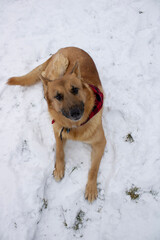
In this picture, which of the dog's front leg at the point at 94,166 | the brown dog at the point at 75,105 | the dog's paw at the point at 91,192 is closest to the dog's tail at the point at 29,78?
the brown dog at the point at 75,105

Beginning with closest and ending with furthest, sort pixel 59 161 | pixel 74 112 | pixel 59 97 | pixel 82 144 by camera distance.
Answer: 1. pixel 74 112
2. pixel 59 97
3. pixel 59 161
4. pixel 82 144

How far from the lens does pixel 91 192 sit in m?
2.67

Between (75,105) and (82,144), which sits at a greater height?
(75,105)

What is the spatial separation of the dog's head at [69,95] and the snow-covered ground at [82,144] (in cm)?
102

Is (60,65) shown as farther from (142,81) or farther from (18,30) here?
(18,30)

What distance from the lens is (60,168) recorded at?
286 cm

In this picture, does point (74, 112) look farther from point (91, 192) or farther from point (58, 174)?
point (91, 192)

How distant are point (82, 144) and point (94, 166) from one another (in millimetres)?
502

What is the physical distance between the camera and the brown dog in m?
2.29

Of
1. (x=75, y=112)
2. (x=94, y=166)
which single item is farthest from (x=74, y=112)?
(x=94, y=166)

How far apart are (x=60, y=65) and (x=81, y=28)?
1.87 metres

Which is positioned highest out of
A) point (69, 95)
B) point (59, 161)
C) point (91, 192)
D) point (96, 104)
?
point (69, 95)

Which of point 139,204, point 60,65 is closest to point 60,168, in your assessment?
point 139,204

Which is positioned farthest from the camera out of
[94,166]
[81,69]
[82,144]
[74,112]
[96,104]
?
[82,144]
